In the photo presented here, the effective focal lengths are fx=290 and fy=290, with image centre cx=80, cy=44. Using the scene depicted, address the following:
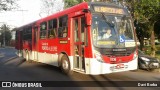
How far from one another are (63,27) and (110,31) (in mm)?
2824

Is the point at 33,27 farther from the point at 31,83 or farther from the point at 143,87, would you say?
the point at 143,87

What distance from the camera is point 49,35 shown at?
15.6 m

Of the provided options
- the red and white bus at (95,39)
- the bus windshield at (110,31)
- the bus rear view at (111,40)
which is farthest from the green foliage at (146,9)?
the bus windshield at (110,31)

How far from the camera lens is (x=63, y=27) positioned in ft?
44.4

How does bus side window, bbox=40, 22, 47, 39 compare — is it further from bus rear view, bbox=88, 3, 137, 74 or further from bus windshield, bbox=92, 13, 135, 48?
bus windshield, bbox=92, 13, 135, 48

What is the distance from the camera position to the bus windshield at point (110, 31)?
11340 mm

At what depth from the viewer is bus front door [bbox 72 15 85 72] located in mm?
11870

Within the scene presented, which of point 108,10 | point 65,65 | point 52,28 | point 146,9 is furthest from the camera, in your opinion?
point 146,9

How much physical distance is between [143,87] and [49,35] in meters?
6.91

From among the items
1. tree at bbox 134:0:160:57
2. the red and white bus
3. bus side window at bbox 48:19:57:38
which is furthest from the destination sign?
tree at bbox 134:0:160:57

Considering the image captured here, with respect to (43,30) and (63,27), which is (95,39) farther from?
(43,30)

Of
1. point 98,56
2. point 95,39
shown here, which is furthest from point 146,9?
point 98,56

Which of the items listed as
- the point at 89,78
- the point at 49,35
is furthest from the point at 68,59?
the point at 49,35

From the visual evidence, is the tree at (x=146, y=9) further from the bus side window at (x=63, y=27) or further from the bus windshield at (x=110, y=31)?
the bus windshield at (x=110, y=31)
